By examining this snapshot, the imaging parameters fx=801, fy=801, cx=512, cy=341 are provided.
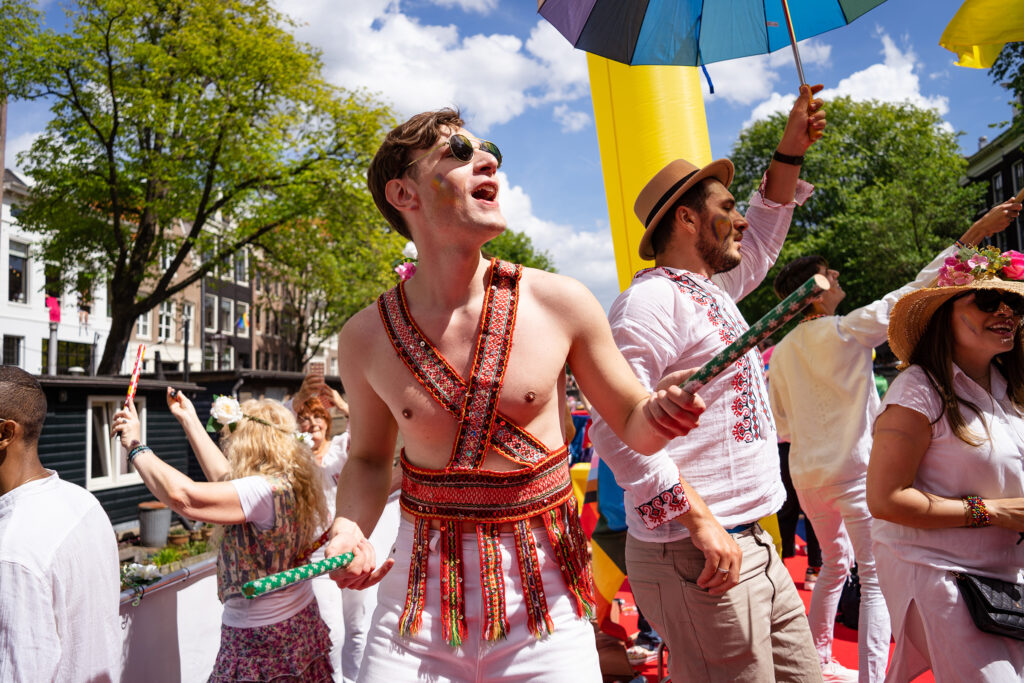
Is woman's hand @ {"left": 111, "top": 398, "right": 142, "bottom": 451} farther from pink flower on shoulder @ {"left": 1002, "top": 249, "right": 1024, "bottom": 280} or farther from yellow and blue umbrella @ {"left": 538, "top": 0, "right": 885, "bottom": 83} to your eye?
pink flower on shoulder @ {"left": 1002, "top": 249, "right": 1024, "bottom": 280}

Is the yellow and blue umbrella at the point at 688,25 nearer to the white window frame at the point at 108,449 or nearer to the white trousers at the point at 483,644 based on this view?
the white trousers at the point at 483,644

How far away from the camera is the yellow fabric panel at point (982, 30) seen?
10.8 feet

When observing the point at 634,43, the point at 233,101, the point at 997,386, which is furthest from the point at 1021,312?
the point at 233,101

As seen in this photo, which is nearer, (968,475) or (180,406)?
(968,475)

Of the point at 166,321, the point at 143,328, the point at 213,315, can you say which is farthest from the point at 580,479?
the point at 213,315

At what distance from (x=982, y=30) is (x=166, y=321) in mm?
41607

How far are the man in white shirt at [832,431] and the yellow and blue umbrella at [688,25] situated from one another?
1.18 m

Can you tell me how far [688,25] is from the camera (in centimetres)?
353

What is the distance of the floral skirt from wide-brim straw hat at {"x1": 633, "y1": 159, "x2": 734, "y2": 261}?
220 centimetres

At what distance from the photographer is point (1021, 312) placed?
2801 mm

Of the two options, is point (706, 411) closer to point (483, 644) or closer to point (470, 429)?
point (470, 429)

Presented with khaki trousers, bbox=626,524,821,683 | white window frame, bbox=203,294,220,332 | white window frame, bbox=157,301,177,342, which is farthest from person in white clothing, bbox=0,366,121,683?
white window frame, bbox=203,294,220,332

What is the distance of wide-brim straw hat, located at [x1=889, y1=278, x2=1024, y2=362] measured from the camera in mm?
2908

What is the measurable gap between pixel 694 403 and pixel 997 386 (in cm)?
197
